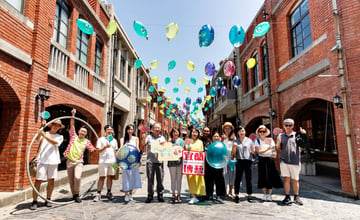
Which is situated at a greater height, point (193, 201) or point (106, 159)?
point (106, 159)

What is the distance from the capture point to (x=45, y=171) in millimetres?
4359

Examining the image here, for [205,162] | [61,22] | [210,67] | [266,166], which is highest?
[61,22]

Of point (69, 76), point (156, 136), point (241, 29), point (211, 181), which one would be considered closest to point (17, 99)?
point (69, 76)

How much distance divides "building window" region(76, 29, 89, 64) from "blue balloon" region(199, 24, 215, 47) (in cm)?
561

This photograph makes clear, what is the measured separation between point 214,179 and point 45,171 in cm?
396

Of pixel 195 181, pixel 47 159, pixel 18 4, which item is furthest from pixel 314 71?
pixel 18 4

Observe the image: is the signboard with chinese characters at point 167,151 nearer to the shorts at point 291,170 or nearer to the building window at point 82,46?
the shorts at point 291,170

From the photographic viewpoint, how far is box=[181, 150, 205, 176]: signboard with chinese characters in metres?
4.60

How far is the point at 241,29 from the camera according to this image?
6953 millimetres

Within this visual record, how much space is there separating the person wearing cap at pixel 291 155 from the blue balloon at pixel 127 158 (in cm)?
356

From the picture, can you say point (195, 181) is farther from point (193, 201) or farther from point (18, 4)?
point (18, 4)

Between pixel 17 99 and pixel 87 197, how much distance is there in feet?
10.7

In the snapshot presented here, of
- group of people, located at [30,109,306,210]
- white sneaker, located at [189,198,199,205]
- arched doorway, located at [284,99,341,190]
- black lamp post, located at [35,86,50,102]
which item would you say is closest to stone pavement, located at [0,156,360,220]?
white sneaker, located at [189,198,199,205]

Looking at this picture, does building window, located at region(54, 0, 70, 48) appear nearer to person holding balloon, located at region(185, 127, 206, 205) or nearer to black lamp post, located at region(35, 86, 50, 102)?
black lamp post, located at region(35, 86, 50, 102)
